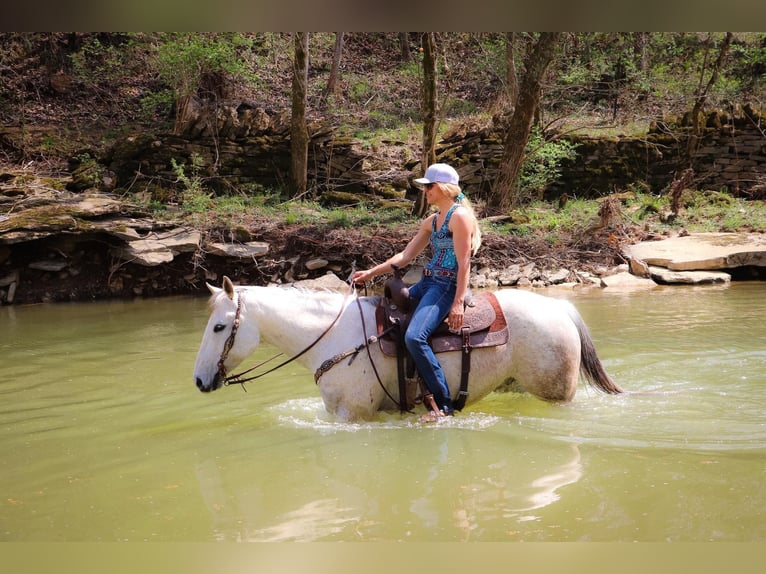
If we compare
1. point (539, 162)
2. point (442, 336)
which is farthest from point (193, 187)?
point (442, 336)

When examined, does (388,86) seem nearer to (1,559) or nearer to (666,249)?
(666,249)

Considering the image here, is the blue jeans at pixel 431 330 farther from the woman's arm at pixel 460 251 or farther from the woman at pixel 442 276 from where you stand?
the woman's arm at pixel 460 251

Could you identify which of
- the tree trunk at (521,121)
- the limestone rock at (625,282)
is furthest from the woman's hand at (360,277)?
the tree trunk at (521,121)

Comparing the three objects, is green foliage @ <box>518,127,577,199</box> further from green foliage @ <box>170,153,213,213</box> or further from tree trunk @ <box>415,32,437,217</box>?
green foliage @ <box>170,153,213,213</box>

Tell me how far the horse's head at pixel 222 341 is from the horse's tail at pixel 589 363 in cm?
254

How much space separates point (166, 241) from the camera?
13.2 metres

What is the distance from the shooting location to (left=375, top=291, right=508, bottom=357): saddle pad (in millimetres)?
5262

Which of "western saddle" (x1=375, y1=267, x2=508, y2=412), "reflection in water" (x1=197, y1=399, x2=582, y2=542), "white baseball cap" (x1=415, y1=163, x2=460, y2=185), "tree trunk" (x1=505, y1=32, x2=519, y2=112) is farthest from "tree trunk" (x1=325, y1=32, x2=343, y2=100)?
"reflection in water" (x1=197, y1=399, x2=582, y2=542)

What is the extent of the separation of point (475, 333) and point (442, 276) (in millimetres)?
500

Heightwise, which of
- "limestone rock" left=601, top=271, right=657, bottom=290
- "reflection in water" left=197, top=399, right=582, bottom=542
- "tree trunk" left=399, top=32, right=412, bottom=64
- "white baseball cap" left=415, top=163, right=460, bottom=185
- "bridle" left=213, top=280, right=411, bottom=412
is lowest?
"limestone rock" left=601, top=271, right=657, bottom=290

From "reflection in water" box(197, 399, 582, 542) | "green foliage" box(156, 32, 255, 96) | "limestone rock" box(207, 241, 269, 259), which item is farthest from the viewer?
"green foliage" box(156, 32, 255, 96)

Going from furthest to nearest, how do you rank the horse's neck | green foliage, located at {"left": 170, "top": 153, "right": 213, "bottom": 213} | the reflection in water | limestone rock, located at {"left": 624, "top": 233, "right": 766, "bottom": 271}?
green foliage, located at {"left": 170, "top": 153, "right": 213, "bottom": 213} < limestone rock, located at {"left": 624, "top": 233, "right": 766, "bottom": 271} < the horse's neck < the reflection in water

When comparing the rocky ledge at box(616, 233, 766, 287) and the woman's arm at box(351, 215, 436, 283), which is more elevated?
the woman's arm at box(351, 215, 436, 283)

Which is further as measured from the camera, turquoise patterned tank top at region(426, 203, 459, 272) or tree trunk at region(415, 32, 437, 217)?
tree trunk at region(415, 32, 437, 217)
